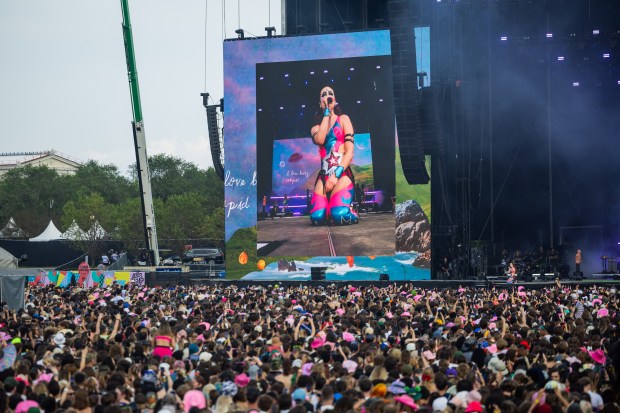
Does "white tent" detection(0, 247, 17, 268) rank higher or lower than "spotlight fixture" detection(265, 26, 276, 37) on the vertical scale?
lower

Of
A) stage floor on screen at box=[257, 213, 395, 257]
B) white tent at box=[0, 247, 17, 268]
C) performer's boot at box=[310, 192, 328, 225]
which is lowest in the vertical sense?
white tent at box=[0, 247, 17, 268]

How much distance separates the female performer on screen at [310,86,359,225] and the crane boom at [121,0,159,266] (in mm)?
8034

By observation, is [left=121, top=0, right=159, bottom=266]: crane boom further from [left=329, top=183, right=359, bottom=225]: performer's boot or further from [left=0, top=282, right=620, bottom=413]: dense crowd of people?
[left=0, top=282, right=620, bottom=413]: dense crowd of people

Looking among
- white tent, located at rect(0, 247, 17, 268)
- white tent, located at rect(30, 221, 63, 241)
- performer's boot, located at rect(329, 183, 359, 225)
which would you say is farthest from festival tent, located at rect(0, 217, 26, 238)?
performer's boot, located at rect(329, 183, 359, 225)

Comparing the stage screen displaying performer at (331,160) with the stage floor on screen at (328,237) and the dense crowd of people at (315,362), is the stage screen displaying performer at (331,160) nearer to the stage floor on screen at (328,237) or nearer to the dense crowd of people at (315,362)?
the stage floor on screen at (328,237)

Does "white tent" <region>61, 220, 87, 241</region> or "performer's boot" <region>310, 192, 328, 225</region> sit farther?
"white tent" <region>61, 220, 87, 241</region>

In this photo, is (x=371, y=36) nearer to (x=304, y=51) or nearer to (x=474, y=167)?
(x=304, y=51)

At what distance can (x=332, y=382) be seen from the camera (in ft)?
35.1

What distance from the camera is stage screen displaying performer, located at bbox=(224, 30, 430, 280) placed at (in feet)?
146

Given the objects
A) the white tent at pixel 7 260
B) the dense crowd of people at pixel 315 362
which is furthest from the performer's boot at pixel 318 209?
the dense crowd of people at pixel 315 362

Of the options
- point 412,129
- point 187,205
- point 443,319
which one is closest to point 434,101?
point 412,129

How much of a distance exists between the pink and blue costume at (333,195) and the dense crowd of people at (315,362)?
22.2 metres

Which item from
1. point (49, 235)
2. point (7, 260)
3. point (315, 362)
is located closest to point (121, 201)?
point (49, 235)

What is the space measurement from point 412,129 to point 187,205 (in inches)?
1942
